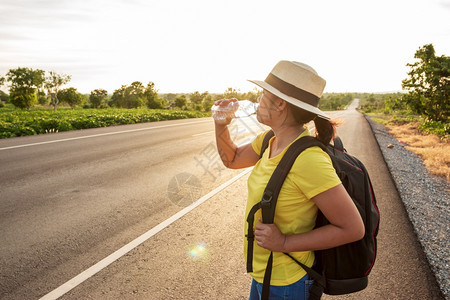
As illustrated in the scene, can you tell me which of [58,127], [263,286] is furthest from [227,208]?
[58,127]

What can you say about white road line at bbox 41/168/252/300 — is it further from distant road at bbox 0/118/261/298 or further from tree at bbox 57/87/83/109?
tree at bbox 57/87/83/109

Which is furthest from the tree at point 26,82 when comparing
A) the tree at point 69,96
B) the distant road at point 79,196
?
the distant road at point 79,196

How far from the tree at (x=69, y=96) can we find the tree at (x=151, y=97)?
3091 cm

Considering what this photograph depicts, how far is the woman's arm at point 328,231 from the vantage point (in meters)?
1.22

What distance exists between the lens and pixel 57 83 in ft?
228

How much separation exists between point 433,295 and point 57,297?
3853 mm

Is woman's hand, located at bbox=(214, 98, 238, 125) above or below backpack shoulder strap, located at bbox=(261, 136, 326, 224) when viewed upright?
above

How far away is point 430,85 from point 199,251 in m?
24.1

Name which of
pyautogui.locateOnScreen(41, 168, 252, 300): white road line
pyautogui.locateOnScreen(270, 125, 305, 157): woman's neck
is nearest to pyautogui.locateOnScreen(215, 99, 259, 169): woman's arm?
pyautogui.locateOnScreen(270, 125, 305, 157): woman's neck

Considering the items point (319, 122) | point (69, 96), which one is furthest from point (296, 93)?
point (69, 96)

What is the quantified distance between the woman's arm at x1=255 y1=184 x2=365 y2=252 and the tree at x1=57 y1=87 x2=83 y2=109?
99.0 meters

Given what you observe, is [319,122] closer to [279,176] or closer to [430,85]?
[279,176]

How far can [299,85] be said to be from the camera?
145 cm

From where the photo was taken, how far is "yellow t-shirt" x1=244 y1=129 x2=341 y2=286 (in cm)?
123
